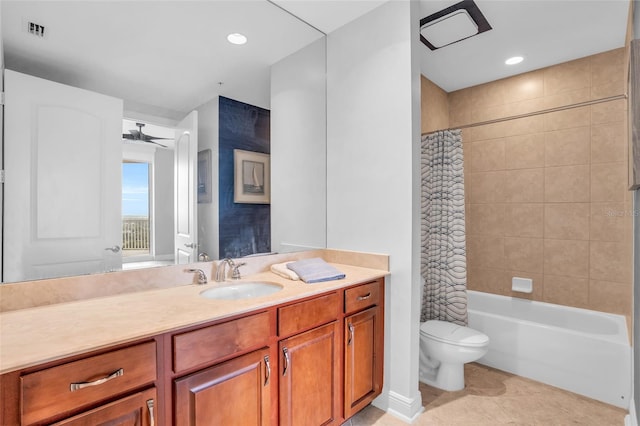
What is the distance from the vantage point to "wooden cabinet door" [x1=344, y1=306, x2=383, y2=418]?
Answer: 171cm

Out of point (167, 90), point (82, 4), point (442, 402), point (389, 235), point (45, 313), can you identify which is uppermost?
point (82, 4)

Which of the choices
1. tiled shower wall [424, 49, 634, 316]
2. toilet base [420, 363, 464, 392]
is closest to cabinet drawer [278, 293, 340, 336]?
toilet base [420, 363, 464, 392]

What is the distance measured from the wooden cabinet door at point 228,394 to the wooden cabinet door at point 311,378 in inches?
4.2

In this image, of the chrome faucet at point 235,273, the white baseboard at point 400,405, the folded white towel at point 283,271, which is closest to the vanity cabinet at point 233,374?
the white baseboard at point 400,405

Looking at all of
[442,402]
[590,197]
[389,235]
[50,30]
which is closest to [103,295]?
[50,30]

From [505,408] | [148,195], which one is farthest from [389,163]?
[505,408]

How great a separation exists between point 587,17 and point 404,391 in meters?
2.78

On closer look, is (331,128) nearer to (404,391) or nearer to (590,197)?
(404,391)

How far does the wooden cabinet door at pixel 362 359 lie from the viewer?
1.71 metres

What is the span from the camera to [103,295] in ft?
4.54

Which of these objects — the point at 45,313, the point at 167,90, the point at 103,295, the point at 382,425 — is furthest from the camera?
the point at 382,425

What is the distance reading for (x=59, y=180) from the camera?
1.28m

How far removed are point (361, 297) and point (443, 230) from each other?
105 centimetres

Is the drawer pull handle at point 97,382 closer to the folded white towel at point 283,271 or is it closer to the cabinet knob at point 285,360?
the cabinet knob at point 285,360
